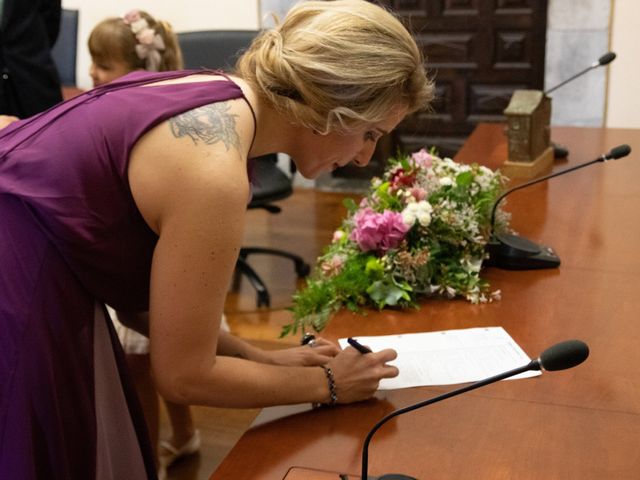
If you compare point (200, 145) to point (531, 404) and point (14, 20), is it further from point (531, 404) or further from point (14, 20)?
point (14, 20)

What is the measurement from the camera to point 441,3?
4.91m

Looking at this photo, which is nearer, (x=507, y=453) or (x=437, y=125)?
(x=507, y=453)

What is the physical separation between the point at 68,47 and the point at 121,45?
6.22ft

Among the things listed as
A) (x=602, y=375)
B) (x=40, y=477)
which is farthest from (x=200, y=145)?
(x=602, y=375)

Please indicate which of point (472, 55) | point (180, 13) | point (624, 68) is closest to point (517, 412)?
point (624, 68)

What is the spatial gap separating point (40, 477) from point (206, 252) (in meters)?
0.46

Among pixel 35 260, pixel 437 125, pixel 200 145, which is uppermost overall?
pixel 200 145

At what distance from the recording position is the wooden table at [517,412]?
1.24m

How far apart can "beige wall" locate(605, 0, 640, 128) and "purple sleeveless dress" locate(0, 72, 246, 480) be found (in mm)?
3778

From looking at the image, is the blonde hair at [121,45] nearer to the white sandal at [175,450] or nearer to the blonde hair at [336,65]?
the white sandal at [175,450]

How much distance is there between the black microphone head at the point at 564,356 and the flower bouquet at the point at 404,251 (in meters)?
0.70

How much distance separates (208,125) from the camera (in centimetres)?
122

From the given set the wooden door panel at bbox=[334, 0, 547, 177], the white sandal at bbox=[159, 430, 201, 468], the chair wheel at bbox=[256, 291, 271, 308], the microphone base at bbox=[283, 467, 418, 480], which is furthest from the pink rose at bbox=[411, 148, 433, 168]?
the wooden door panel at bbox=[334, 0, 547, 177]

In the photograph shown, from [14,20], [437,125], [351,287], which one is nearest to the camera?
[351,287]
